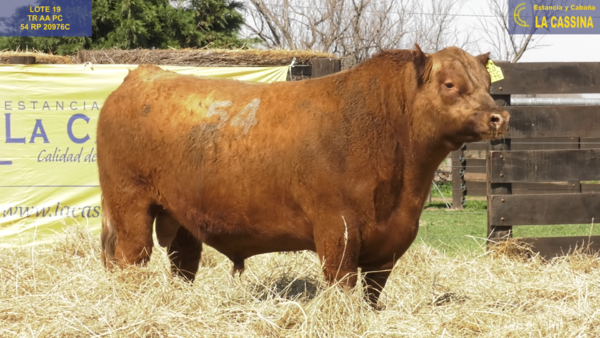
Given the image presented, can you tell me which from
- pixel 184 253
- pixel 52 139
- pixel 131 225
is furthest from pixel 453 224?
pixel 131 225

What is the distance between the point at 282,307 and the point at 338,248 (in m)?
0.43

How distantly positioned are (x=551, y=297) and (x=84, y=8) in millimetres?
13194

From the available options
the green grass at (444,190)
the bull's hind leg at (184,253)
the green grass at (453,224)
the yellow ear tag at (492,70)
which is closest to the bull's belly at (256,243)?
the bull's hind leg at (184,253)

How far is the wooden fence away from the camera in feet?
21.9

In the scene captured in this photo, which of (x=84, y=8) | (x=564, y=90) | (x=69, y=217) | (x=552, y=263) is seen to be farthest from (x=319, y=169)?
(x=84, y=8)

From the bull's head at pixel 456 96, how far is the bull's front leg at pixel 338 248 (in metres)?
0.76

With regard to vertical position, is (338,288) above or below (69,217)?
above

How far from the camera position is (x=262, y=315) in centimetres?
371

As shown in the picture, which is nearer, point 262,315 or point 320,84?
point 262,315

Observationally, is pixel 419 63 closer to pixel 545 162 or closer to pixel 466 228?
pixel 545 162

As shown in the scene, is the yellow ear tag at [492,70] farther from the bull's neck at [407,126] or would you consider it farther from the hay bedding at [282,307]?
the hay bedding at [282,307]

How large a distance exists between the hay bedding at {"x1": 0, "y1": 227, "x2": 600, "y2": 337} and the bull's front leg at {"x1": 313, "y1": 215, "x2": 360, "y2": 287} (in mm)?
116

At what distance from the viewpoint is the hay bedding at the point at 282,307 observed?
3.59 meters

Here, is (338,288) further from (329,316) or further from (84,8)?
(84,8)
